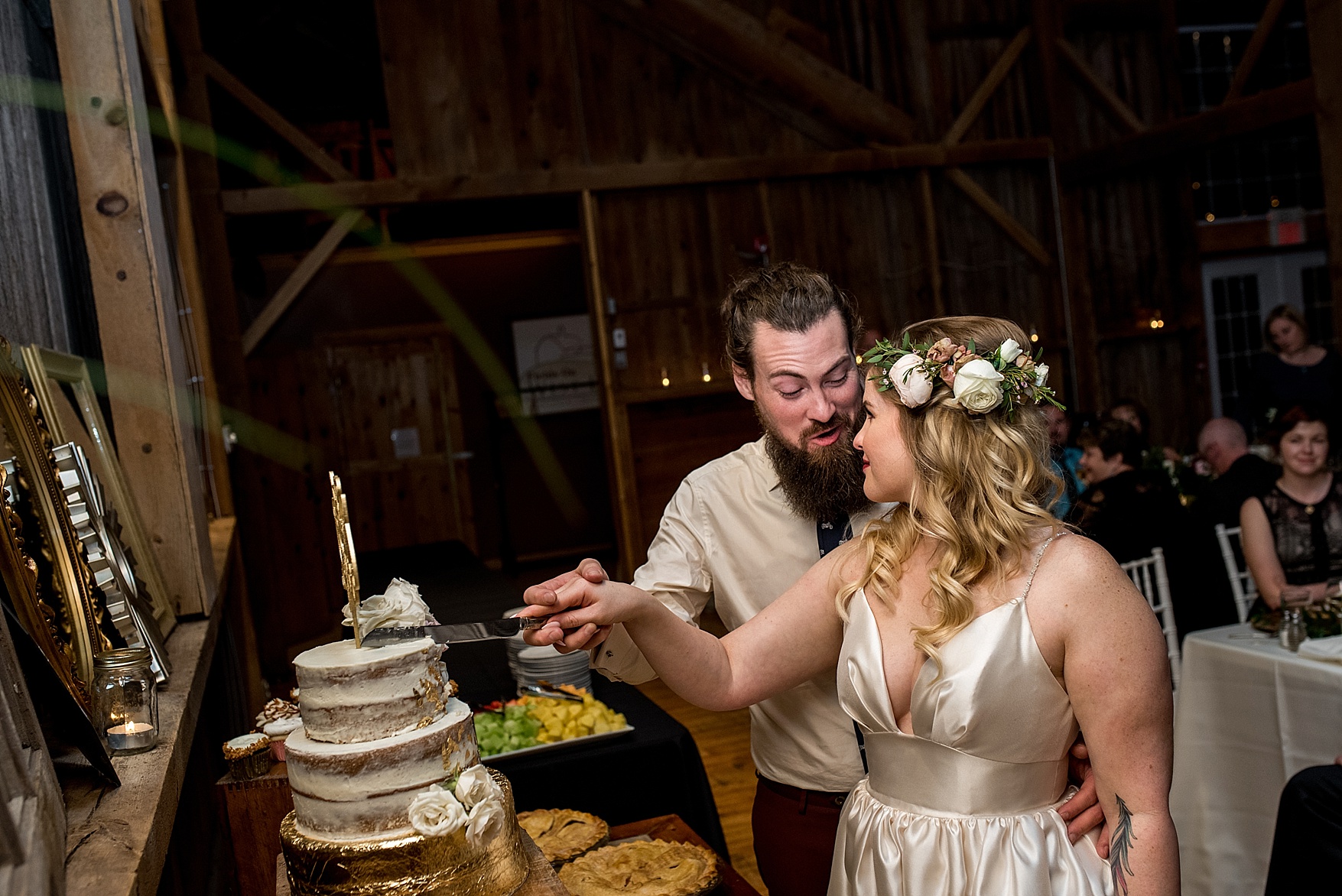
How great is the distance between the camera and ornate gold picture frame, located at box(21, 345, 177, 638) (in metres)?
2.41

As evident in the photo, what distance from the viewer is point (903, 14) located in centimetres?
944

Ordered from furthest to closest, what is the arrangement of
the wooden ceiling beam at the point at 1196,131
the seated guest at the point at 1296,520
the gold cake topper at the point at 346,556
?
the wooden ceiling beam at the point at 1196,131
the seated guest at the point at 1296,520
the gold cake topper at the point at 346,556

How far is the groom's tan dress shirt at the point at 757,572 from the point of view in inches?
86.0

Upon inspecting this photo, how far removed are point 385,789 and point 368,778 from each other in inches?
1.0

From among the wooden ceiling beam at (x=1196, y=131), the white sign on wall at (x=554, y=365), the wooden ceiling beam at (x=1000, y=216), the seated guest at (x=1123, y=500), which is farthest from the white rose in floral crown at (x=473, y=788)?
the white sign on wall at (x=554, y=365)

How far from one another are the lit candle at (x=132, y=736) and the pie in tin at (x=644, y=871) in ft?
3.21

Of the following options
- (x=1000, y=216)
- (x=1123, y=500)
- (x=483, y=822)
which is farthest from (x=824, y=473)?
(x=1000, y=216)

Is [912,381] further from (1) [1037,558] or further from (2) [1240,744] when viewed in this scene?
(2) [1240,744]

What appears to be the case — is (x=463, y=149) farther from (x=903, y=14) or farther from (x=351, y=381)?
(x=903, y=14)

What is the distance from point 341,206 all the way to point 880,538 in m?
7.00

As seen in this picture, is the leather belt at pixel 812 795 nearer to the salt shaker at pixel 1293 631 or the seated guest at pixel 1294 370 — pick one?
the salt shaker at pixel 1293 631

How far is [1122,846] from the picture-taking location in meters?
1.70

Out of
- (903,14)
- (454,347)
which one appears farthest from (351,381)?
(903,14)

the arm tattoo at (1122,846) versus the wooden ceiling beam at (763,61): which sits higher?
the wooden ceiling beam at (763,61)
